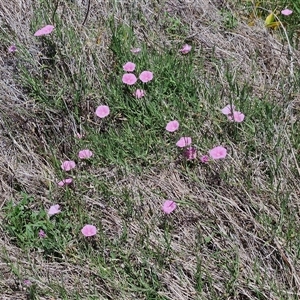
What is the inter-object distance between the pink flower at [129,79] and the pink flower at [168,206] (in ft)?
2.11

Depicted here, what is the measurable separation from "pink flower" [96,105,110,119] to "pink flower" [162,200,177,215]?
55 centimetres

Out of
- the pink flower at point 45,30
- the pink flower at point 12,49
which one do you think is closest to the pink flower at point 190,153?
the pink flower at point 45,30

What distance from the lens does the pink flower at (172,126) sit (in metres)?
2.51

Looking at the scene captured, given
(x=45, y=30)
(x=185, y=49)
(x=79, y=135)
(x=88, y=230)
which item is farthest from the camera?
(x=185, y=49)

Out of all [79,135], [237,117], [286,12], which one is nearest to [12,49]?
[79,135]

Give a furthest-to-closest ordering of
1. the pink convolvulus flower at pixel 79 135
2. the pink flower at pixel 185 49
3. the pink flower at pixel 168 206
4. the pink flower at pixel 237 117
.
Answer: the pink flower at pixel 185 49 < the pink convolvulus flower at pixel 79 135 < the pink flower at pixel 237 117 < the pink flower at pixel 168 206

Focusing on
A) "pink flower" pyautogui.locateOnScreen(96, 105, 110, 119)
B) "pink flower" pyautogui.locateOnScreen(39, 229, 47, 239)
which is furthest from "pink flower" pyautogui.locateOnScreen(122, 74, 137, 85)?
"pink flower" pyautogui.locateOnScreen(39, 229, 47, 239)

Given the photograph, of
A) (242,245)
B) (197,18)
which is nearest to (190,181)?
(242,245)

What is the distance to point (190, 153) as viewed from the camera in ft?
8.00

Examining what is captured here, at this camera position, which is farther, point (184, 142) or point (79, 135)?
point (79, 135)

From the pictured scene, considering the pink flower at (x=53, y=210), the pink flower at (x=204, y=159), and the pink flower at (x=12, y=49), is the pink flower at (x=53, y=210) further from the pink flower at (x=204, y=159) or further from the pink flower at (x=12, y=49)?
the pink flower at (x=12, y=49)

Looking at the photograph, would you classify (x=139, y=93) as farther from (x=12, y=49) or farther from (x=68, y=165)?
(x=12, y=49)

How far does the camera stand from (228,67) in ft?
8.96

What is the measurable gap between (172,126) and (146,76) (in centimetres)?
30
